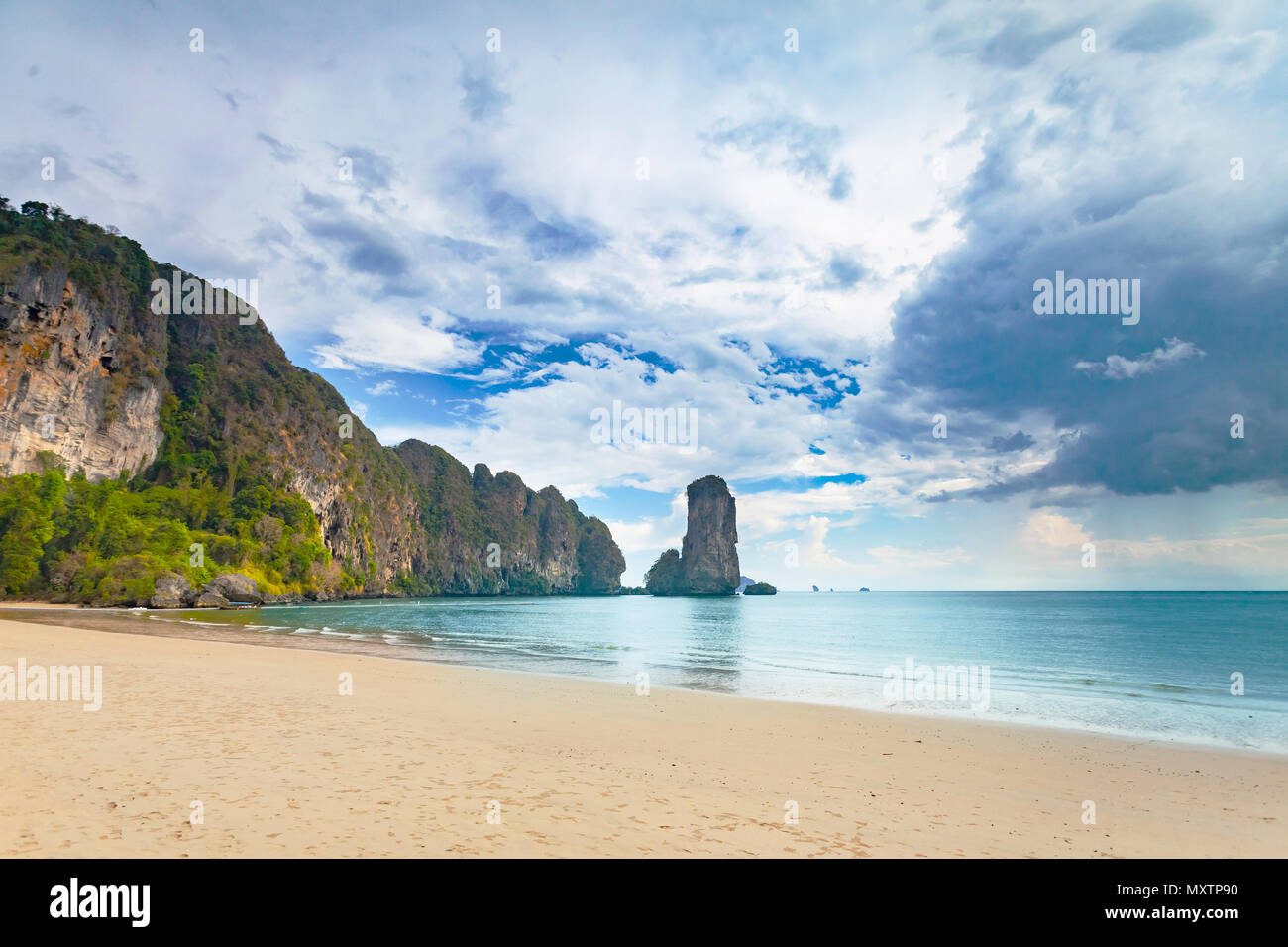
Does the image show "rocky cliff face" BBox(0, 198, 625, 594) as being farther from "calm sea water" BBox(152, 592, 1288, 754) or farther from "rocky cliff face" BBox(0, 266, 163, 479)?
"calm sea water" BBox(152, 592, 1288, 754)

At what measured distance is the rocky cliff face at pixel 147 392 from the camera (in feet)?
252

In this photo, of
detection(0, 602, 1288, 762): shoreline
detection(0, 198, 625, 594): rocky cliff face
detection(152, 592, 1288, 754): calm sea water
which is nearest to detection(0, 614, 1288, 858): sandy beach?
detection(0, 602, 1288, 762): shoreline

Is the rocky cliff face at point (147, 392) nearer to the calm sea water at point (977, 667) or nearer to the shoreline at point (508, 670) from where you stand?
the shoreline at point (508, 670)

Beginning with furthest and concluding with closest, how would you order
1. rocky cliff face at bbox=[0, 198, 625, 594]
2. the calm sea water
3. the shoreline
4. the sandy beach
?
rocky cliff face at bbox=[0, 198, 625, 594], the calm sea water, the shoreline, the sandy beach

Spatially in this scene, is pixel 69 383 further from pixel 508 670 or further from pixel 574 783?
pixel 574 783

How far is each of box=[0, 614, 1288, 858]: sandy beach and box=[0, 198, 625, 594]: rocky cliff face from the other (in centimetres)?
8861

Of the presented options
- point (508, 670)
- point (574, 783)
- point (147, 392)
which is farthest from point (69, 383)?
point (574, 783)

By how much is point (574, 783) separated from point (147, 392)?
117677mm

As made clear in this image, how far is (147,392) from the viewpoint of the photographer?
96312 millimetres

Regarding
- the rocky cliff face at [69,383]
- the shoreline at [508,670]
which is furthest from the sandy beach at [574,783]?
the rocky cliff face at [69,383]

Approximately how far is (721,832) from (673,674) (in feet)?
66.6

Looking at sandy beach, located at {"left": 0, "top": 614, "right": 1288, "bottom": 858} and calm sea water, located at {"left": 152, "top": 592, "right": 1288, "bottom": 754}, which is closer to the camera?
sandy beach, located at {"left": 0, "top": 614, "right": 1288, "bottom": 858}

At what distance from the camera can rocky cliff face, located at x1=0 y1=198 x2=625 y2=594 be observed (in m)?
76.7
